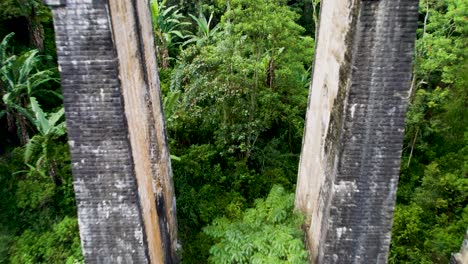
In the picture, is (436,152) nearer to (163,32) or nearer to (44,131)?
(163,32)

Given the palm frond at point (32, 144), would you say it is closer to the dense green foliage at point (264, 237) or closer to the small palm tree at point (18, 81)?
the small palm tree at point (18, 81)

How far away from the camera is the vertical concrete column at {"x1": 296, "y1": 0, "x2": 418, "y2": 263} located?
392 centimetres

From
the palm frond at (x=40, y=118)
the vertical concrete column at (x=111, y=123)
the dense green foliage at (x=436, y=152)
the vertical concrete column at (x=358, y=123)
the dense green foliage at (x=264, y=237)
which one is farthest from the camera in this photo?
the dense green foliage at (x=436, y=152)

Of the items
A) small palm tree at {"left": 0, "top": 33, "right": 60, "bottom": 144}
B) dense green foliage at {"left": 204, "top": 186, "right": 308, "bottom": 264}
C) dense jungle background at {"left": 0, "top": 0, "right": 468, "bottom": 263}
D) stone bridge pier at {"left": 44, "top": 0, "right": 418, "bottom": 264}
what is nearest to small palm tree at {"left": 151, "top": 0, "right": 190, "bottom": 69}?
dense jungle background at {"left": 0, "top": 0, "right": 468, "bottom": 263}

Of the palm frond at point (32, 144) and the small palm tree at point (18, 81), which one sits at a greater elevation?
the small palm tree at point (18, 81)

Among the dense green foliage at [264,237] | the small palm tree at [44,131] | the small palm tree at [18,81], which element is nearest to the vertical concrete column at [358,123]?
the dense green foliage at [264,237]

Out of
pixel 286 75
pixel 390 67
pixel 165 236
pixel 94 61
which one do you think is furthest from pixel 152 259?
pixel 286 75

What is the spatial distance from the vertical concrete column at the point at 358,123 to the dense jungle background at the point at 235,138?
1175 mm

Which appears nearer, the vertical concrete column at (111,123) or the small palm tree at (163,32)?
the vertical concrete column at (111,123)

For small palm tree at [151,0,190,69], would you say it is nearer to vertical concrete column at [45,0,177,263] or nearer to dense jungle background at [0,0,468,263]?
dense jungle background at [0,0,468,263]

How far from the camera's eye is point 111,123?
13.5 ft

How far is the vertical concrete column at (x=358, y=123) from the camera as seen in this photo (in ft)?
12.9

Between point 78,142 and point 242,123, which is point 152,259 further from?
point 242,123

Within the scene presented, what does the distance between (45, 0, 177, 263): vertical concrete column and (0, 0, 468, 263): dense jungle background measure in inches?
61.8
